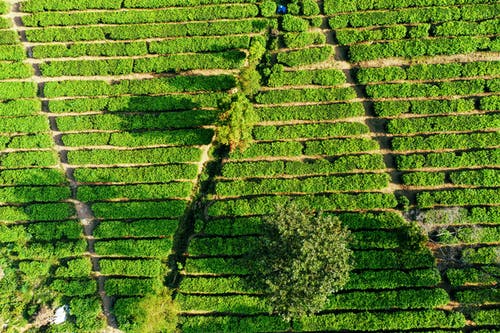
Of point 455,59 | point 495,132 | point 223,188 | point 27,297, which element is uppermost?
point 455,59

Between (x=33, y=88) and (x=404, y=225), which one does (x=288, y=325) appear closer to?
(x=404, y=225)

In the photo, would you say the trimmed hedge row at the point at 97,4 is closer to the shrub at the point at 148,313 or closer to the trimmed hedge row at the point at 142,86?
the trimmed hedge row at the point at 142,86

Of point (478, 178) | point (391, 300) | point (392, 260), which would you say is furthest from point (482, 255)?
point (391, 300)

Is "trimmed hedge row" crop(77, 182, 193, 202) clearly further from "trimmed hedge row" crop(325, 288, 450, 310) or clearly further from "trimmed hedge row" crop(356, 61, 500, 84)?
"trimmed hedge row" crop(356, 61, 500, 84)

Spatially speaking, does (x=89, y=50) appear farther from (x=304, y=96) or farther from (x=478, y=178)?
(x=478, y=178)

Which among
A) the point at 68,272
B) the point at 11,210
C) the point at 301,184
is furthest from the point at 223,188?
the point at 11,210
